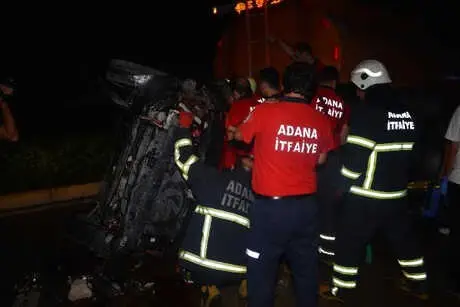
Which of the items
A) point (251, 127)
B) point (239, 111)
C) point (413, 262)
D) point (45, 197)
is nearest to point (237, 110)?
point (239, 111)

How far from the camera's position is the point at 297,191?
11.0ft

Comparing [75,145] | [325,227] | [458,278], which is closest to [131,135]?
[325,227]

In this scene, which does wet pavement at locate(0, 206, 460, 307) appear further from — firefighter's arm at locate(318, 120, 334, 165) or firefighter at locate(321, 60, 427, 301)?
firefighter's arm at locate(318, 120, 334, 165)

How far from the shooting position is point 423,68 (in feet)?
33.9

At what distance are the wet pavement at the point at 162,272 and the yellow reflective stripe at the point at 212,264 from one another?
70 centimetres

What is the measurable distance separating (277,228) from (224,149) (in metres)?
2.34

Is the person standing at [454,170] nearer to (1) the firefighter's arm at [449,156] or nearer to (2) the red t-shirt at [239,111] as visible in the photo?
(1) the firefighter's arm at [449,156]

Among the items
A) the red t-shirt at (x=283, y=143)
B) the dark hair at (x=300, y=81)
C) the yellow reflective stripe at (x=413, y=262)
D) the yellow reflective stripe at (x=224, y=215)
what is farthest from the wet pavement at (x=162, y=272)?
the dark hair at (x=300, y=81)

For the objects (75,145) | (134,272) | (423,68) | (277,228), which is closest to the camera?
(277,228)

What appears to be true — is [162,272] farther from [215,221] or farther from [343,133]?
[343,133]

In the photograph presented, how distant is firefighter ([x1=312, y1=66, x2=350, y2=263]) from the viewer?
4916mm

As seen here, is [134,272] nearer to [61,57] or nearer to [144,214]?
[144,214]

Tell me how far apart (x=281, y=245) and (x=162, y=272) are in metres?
2.09

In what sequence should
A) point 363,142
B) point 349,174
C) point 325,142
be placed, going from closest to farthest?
Answer: point 325,142, point 363,142, point 349,174
